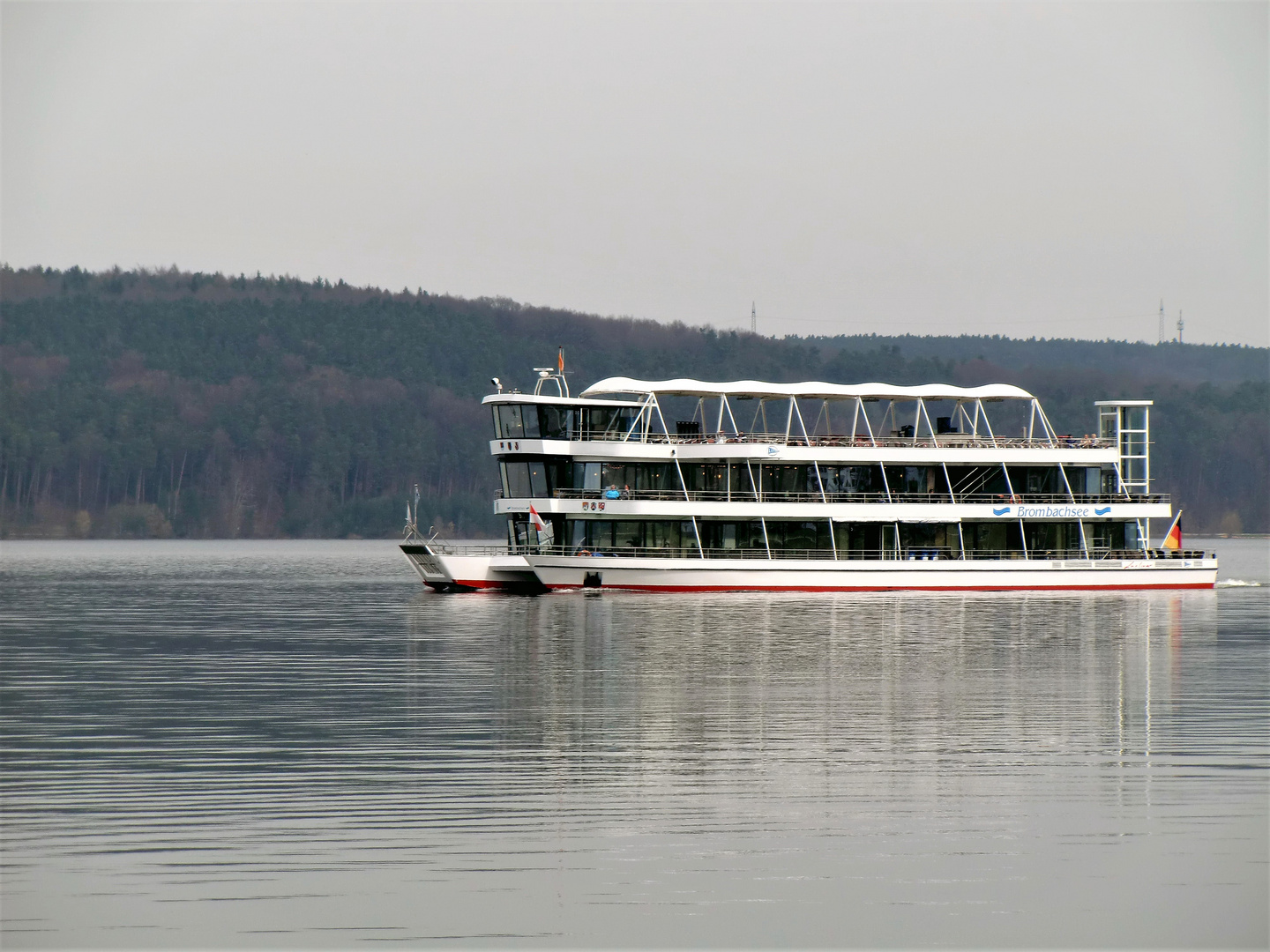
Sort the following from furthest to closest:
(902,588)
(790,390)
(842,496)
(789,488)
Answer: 1. (842,496)
2. (789,488)
3. (902,588)
4. (790,390)

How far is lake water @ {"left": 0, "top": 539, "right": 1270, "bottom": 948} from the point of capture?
1669 cm

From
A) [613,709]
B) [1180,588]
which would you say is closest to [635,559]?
[1180,588]

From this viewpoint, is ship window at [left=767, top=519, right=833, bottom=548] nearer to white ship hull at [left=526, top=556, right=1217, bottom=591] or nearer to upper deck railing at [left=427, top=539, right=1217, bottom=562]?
upper deck railing at [left=427, top=539, right=1217, bottom=562]

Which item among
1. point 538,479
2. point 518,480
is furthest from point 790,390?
point 518,480

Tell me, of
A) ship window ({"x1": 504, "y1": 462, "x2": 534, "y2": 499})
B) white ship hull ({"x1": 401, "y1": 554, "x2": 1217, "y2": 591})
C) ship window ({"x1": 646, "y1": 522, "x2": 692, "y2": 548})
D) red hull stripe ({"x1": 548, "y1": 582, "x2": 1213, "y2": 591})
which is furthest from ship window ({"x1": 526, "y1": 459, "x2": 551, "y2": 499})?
ship window ({"x1": 646, "y1": 522, "x2": 692, "y2": 548})

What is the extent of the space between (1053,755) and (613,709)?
9700 millimetres

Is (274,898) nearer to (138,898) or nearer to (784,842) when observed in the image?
(138,898)

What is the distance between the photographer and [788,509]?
72938mm

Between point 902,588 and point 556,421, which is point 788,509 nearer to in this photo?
point 902,588

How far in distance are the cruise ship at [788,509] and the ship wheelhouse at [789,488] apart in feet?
0.30

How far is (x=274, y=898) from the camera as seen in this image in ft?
55.7

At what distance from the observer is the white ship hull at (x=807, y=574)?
71.1m

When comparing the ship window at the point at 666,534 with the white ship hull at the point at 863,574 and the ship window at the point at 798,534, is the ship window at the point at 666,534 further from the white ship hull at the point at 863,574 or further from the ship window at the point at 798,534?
the ship window at the point at 798,534

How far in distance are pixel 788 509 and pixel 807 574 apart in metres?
3.33
